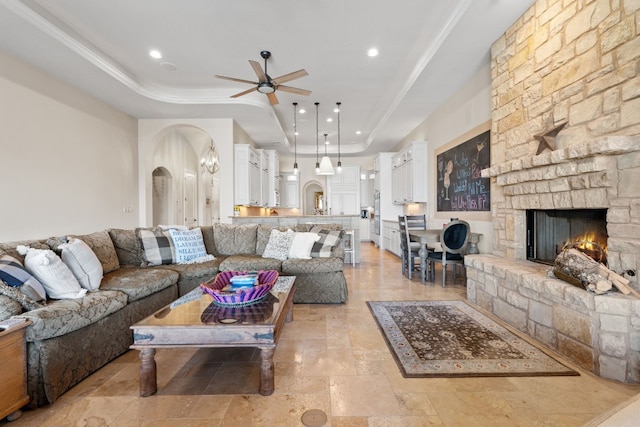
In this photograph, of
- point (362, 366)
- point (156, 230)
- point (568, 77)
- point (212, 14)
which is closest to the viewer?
point (362, 366)

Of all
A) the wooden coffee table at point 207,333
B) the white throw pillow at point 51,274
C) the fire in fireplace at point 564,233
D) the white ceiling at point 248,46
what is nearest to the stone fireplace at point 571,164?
the fire in fireplace at point 564,233

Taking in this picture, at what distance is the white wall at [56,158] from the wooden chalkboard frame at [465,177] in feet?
19.0

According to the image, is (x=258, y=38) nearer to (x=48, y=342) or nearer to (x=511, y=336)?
(x=48, y=342)

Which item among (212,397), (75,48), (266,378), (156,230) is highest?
(75,48)

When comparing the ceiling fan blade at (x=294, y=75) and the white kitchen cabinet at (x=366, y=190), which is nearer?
the ceiling fan blade at (x=294, y=75)

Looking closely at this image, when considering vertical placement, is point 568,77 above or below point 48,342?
above

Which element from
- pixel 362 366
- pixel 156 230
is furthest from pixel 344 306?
pixel 156 230

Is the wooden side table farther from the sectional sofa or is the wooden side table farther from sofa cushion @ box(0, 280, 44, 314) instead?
sofa cushion @ box(0, 280, 44, 314)

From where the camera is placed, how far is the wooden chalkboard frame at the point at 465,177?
3.98m

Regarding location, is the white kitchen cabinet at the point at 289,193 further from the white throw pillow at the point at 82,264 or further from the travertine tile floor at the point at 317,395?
the travertine tile floor at the point at 317,395

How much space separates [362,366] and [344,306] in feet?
4.23

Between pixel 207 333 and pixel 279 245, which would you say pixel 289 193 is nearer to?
pixel 279 245

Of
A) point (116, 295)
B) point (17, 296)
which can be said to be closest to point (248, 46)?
point (116, 295)

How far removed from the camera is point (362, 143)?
9.04m
